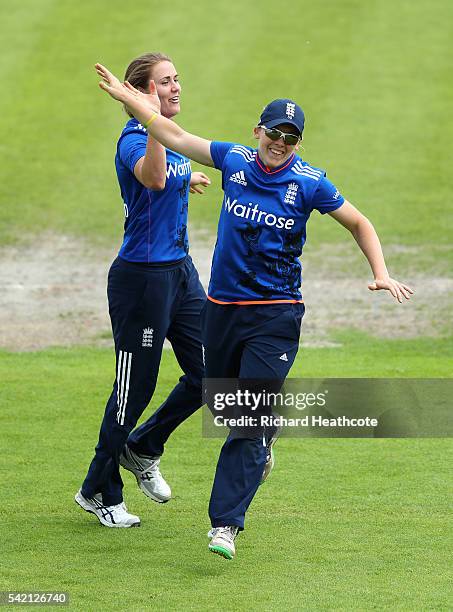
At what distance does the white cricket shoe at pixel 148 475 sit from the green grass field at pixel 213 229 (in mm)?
111

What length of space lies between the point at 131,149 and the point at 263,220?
0.89 meters

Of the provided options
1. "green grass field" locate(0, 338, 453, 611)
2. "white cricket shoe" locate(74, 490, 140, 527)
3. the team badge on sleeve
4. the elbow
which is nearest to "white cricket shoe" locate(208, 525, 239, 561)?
"green grass field" locate(0, 338, 453, 611)

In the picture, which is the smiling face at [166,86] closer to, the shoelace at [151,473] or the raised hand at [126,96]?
the raised hand at [126,96]

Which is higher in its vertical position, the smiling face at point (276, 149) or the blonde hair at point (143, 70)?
the blonde hair at point (143, 70)

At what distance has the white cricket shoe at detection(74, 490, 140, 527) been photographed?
6.88m

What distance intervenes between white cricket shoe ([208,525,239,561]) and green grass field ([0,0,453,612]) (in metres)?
0.14

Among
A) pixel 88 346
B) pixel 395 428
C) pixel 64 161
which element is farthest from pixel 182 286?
pixel 64 161

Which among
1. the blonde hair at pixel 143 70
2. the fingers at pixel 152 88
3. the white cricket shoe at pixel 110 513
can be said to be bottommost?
the white cricket shoe at pixel 110 513

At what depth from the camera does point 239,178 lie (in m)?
6.27

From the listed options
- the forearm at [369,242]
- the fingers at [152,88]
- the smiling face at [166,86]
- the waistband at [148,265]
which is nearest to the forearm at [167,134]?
the fingers at [152,88]

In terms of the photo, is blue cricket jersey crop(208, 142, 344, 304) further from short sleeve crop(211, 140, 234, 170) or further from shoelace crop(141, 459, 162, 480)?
shoelace crop(141, 459, 162, 480)

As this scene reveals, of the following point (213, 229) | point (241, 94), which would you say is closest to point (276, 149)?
point (213, 229)

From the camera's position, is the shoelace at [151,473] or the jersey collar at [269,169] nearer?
the jersey collar at [269,169]

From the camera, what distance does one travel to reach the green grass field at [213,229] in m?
6.10
